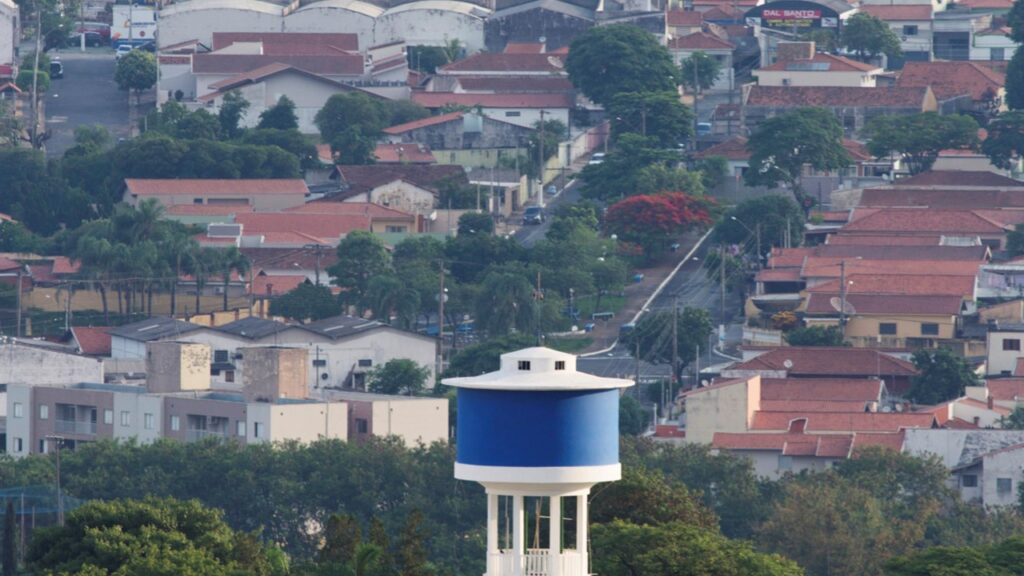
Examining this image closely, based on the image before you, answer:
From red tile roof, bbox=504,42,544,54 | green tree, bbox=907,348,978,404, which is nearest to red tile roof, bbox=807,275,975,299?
green tree, bbox=907,348,978,404

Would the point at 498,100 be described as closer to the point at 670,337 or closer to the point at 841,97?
the point at 841,97

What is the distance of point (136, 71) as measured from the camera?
358 ft

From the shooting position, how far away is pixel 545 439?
27047 millimetres

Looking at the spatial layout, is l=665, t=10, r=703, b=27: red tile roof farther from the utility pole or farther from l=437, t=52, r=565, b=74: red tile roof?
the utility pole

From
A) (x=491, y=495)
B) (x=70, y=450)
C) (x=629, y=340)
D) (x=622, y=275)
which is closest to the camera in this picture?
(x=491, y=495)

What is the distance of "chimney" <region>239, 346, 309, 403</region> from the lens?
69.8 m

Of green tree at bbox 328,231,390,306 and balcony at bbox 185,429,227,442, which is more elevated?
green tree at bbox 328,231,390,306

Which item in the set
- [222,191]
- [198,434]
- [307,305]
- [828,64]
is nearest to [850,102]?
[828,64]

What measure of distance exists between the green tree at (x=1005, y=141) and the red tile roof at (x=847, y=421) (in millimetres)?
25712

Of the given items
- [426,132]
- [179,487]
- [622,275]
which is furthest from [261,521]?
[426,132]

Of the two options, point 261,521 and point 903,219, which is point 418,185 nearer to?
point 903,219

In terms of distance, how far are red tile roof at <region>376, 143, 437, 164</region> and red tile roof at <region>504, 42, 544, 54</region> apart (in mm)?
11571

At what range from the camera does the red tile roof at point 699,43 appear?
110 meters

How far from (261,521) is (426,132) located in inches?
1676
